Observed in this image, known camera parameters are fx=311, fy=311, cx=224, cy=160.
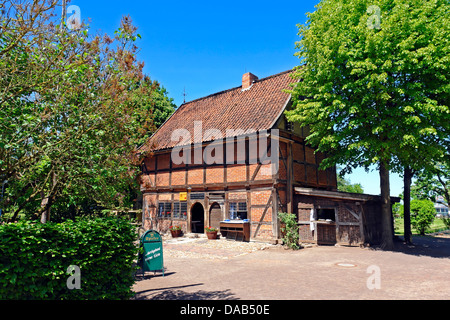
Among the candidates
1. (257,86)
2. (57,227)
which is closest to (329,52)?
(257,86)

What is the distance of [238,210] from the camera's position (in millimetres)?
17734

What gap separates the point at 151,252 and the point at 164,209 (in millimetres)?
12670

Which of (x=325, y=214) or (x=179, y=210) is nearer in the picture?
(x=325, y=214)

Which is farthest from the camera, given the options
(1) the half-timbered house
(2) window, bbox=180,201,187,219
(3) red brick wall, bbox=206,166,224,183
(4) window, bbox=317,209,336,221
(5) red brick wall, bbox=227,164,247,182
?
(2) window, bbox=180,201,187,219

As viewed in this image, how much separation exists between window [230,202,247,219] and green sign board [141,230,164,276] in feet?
28.4

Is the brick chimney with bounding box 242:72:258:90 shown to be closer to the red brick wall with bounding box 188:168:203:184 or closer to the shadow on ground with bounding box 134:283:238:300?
the red brick wall with bounding box 188:168:203:184

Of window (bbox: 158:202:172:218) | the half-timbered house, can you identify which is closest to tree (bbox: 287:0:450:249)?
the half-timbered house

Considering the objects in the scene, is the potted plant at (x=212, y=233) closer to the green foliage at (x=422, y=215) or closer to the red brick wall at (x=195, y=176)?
the red brick wall at (x=195, y=176)

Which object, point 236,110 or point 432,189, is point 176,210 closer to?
point 236,110

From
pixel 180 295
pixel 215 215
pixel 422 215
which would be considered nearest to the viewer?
pixel 180 295

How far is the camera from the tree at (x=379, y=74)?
39.9 feet

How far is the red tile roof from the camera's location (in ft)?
58.4

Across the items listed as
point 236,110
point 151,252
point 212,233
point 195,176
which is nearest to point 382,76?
point 236,110
